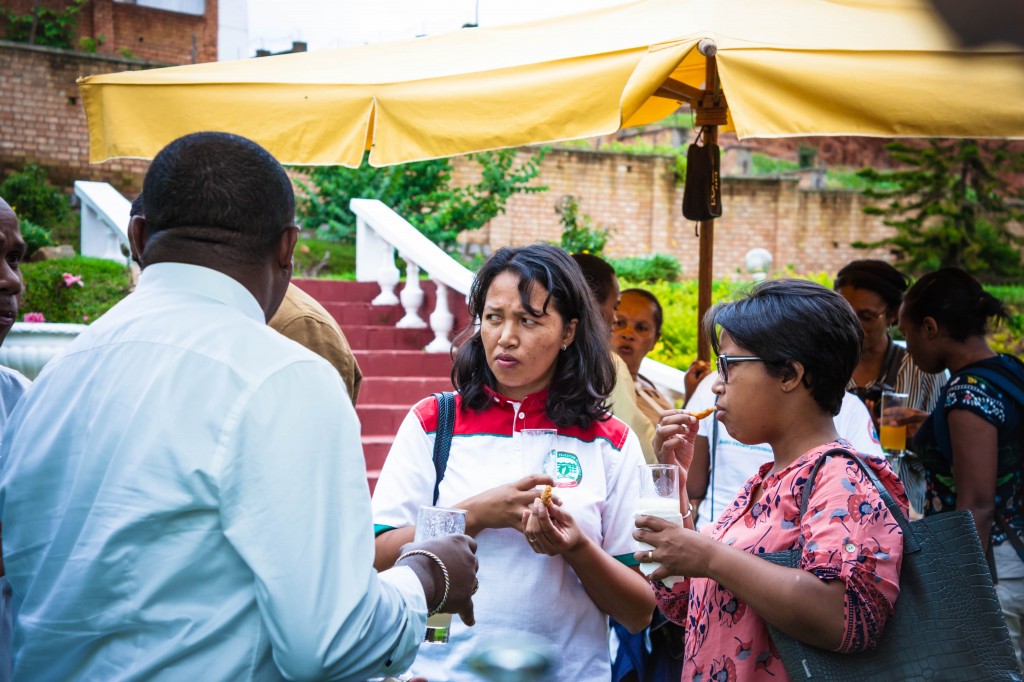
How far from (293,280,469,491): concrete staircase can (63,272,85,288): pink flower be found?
2730mm

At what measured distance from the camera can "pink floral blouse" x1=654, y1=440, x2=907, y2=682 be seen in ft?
6.06

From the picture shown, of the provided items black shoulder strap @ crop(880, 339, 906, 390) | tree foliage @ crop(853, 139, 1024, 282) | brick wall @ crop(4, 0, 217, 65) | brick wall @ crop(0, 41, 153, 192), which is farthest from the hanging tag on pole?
→ brick wall @ crop(4, 0, 217, 65)

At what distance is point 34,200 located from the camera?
15.9 meters

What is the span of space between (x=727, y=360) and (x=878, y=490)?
1.52 ft

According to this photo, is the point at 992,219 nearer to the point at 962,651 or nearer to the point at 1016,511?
the point at 1016,511

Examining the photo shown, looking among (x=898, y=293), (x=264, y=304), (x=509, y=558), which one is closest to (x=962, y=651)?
(x=509, y=558)

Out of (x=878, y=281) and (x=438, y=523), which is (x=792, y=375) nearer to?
(x=438, y=523)

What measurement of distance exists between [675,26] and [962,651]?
2476mm

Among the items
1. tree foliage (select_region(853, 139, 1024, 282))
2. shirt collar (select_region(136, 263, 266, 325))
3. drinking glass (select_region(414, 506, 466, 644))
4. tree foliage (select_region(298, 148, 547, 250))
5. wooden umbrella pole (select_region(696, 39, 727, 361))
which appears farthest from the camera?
tree foliage (select_region(853, 139, 1024, 282))

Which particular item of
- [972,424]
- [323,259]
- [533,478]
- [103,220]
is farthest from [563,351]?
[323,259]

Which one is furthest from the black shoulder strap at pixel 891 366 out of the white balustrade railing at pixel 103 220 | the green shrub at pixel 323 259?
the green shrub at pixel 323 259

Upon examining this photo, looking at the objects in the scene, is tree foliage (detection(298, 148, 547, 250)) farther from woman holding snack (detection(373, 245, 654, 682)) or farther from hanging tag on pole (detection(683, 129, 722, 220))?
woman holding snack (detection(373, 245, 654, 682))

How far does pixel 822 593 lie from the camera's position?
187cm

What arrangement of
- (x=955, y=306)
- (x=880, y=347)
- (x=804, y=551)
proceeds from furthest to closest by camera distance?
1. (x=880, y=347)
2. (x=955, y=306)
3. (x=804, y=551)
